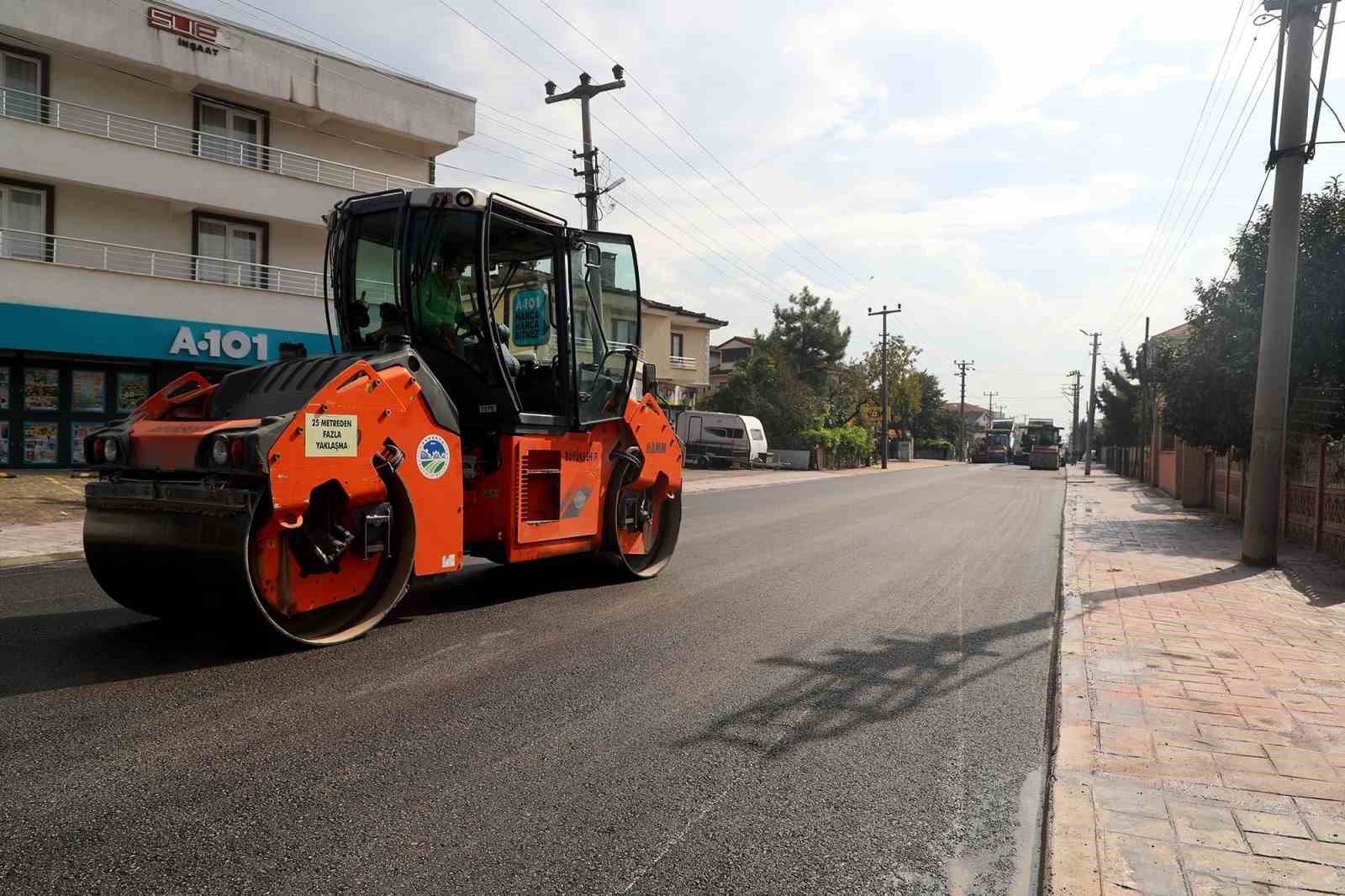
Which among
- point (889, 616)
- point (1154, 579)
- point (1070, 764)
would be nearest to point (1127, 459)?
point (1154, 579)

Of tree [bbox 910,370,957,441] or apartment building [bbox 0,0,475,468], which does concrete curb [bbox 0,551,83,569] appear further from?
tree [bbox 910,370,957,441]

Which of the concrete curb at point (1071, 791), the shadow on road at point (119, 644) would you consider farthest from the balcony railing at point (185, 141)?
the concrete curb at point (1071, 791)

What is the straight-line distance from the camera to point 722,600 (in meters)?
7.73

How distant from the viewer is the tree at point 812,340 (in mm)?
52531

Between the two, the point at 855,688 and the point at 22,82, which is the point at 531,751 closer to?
the point at 855,688

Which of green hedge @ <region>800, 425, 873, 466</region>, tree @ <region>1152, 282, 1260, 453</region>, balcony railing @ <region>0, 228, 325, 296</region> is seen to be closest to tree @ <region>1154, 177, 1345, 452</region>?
tree @ <region>1152, 282, 1260, 453</region>

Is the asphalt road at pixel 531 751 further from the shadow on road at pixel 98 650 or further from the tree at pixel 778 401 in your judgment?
the tree at pixel 778 401

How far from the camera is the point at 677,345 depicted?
4597 centimetres

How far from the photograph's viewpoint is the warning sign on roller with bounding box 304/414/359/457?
517 cm

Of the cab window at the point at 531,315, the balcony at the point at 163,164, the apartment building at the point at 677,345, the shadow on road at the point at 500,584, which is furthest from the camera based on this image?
the apartment building at the point at 677,345

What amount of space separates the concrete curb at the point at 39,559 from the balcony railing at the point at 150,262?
8756 millimetres

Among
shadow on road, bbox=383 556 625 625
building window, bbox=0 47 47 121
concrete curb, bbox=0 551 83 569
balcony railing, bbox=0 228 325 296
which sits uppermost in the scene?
building window, bbox=0 47 47 121

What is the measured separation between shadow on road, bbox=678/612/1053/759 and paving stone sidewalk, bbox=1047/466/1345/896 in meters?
0.62

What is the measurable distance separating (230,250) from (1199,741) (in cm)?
2241
